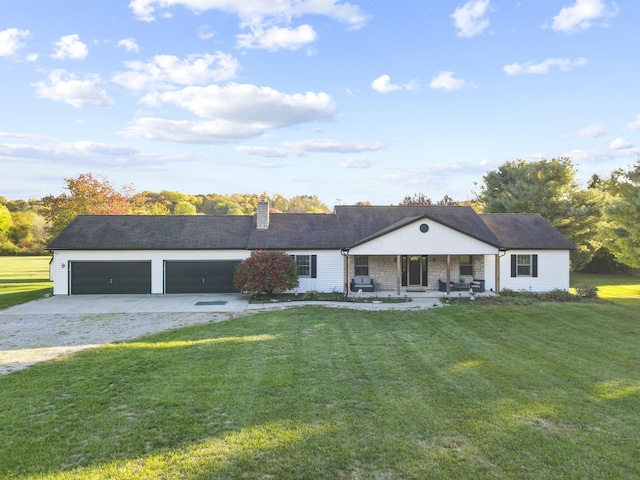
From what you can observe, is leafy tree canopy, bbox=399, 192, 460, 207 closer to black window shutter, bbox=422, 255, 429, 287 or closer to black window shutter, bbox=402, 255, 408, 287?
black window shutter, bbox=422, 255, 429, 287

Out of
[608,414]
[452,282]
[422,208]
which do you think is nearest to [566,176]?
[422,208]

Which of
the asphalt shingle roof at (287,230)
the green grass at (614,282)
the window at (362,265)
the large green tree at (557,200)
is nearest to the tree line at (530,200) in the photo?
the large green tree at (557,200)

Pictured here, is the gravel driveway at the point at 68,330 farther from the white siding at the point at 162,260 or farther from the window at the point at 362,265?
the window at the point at 362,265

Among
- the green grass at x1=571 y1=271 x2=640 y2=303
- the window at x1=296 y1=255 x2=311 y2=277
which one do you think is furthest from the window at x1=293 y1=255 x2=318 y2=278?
the green grass at x1=571 y1=271 x2=640 y2=303

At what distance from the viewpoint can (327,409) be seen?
6246 mm

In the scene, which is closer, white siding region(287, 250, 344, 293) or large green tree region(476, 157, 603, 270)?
white siding region(287, 250, 344, 293)

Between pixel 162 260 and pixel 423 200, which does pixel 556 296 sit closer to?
pixel 162 260

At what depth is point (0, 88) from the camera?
20.2m

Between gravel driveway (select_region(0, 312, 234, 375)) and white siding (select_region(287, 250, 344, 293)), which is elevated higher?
white siding (select_region(287, 250, 344, 293))

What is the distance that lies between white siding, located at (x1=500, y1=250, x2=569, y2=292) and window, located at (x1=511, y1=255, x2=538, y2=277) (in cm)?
17

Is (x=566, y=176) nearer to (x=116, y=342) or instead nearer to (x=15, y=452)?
(x=116, y=342)

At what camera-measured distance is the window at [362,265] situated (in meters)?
21.1

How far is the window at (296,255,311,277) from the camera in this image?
20.8 metres

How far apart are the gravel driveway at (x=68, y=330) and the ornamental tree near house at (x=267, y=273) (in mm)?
3436
